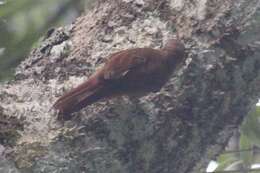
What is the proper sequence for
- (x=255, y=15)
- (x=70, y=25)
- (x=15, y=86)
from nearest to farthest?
(x=15, y=86), (x=255, y=15), (x=70, y=25)

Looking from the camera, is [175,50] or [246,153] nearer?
[175,50]

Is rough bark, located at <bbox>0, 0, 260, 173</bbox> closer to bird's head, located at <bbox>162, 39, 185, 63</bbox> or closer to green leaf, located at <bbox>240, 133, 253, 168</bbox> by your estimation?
bird's head, located at <bbox>162, 39, 185, 63</bbox>

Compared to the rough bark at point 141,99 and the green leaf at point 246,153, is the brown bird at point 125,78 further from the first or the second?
the green leaf at point 246,153

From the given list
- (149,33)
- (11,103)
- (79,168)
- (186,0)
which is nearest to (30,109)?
(11,103)

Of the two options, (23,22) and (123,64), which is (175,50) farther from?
(23,22)

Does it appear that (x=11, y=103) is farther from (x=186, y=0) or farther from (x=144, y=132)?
(x=186, y=0)

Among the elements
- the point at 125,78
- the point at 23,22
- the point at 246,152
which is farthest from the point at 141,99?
the point at 246,152
